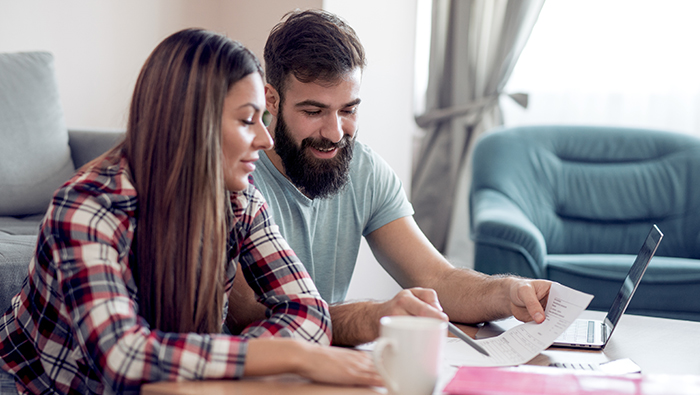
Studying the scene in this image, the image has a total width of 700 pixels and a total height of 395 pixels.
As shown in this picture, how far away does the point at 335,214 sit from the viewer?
1.45 metres

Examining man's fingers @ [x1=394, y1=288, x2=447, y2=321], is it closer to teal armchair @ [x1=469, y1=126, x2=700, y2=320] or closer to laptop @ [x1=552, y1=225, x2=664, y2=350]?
laptop @ [x1=552, y1=225, x2=664, y2=350]

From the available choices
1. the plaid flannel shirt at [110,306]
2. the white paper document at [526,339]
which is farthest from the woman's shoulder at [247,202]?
the white paper document at [526,339]

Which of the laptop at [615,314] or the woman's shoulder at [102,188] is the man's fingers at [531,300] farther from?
the woman's shoulder at [102,188]

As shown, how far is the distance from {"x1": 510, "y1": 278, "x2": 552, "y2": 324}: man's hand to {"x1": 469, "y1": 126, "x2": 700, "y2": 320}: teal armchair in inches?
47.4

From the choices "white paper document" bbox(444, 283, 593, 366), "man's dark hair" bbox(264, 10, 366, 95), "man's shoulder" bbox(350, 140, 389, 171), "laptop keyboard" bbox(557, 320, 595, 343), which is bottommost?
"laptop keyboard" bbox(557, 320, 595, 343)

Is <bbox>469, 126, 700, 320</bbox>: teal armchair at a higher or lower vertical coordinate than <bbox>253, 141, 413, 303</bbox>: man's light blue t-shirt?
lower

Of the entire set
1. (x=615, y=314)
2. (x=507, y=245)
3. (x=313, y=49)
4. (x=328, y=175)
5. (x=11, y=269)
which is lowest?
(x=507, y=245)

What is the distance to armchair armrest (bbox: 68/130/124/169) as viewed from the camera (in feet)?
7.02

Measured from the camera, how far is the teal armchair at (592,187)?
2.55 meters

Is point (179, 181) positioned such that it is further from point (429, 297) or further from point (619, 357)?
point (619, 357)

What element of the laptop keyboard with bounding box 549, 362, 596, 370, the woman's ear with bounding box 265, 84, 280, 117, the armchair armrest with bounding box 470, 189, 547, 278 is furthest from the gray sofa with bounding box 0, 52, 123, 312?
the laptop keyboard with bounding box 549, 362, 596, 370

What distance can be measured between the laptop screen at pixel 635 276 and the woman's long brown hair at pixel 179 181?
1.97ft

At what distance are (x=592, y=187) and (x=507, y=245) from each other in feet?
2.28

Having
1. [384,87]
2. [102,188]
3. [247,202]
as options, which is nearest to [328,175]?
[247,202]
